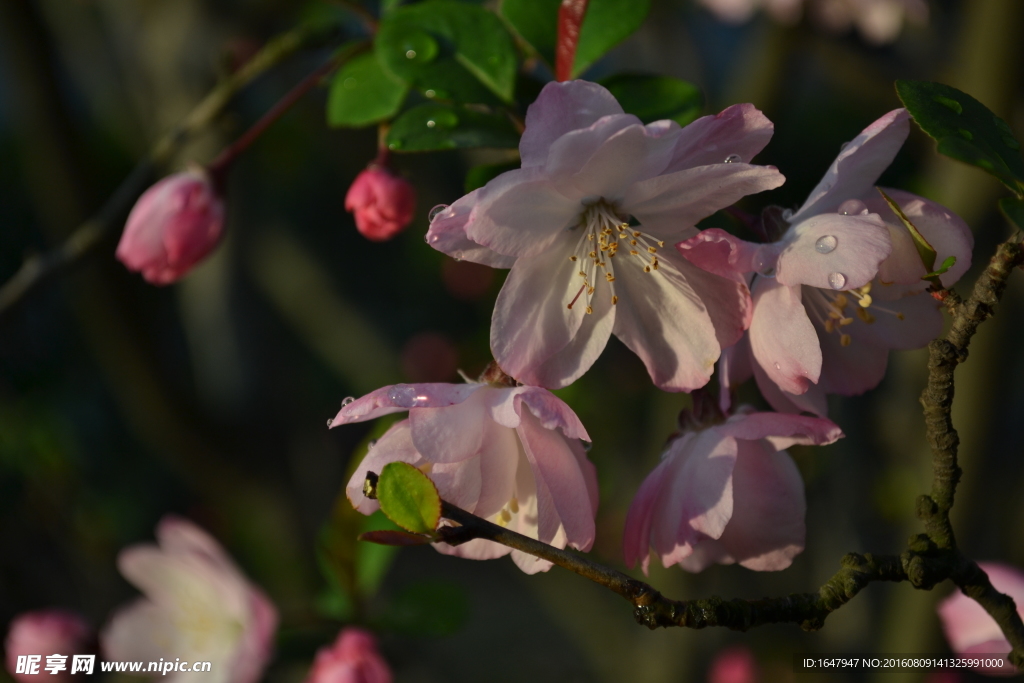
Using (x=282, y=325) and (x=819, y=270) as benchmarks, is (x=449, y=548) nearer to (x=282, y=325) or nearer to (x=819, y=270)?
(x=819, y=270)

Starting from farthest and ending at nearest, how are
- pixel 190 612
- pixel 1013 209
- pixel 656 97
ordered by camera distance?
pixel 190 612
pixel 656 97
pixel 1013 209

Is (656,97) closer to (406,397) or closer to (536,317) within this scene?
(536,317)

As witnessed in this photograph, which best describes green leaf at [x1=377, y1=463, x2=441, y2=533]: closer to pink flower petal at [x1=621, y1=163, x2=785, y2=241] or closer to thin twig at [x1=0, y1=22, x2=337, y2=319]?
pink flower petal at [x1=621, y1=163, x2=785, y2=241]

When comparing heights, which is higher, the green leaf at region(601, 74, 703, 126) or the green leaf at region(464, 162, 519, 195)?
the green leaf at region(464, 162, 519, 195)

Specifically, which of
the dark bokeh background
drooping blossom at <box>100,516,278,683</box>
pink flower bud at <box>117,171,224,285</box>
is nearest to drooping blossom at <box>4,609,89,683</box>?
drooping blossom at <box>100,516,278,683</box>

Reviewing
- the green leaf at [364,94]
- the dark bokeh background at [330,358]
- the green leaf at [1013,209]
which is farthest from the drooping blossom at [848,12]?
the green leaf at [1013,209]

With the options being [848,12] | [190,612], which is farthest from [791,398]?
[848,12]

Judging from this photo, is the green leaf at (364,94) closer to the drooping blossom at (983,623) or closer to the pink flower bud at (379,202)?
the pink flower bud at (379,202)
